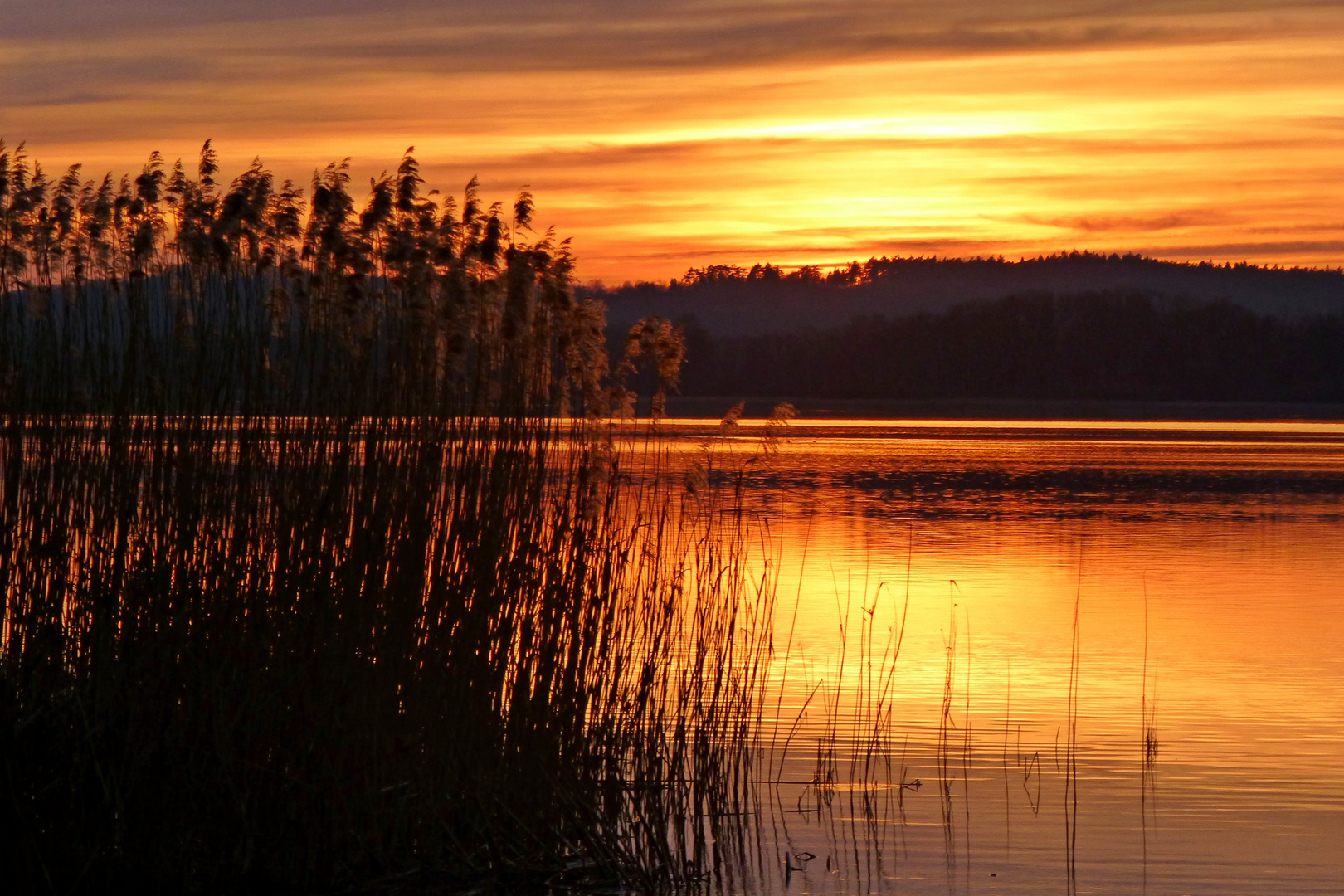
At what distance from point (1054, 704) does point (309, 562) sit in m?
5.14

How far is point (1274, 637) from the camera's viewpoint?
11.4 metres

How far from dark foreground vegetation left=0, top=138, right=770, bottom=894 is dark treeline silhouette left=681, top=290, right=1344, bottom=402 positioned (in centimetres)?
8210

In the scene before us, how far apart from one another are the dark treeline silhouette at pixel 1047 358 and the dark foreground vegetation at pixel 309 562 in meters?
82.1

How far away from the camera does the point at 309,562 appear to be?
5.55 m

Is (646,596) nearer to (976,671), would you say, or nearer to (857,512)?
(976,671)

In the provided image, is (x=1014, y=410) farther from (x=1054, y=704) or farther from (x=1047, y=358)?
(x=1054, y=704)

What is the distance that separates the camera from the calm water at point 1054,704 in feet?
20.6

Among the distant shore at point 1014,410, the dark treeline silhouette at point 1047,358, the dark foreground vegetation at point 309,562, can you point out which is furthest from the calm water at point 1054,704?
the dark treeline silhouette at point 1047,358

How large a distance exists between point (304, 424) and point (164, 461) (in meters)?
0.54

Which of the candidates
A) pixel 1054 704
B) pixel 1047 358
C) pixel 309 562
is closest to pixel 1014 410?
pixel 1047 358

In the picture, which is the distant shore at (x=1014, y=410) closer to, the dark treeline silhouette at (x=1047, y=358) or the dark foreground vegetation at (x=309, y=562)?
the dark treeline silhouette at (x=1047, y=358)

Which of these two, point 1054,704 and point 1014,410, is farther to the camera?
point 1014,410

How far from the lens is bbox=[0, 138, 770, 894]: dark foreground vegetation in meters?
5.34

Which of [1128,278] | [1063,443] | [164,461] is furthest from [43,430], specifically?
[1128,278]
